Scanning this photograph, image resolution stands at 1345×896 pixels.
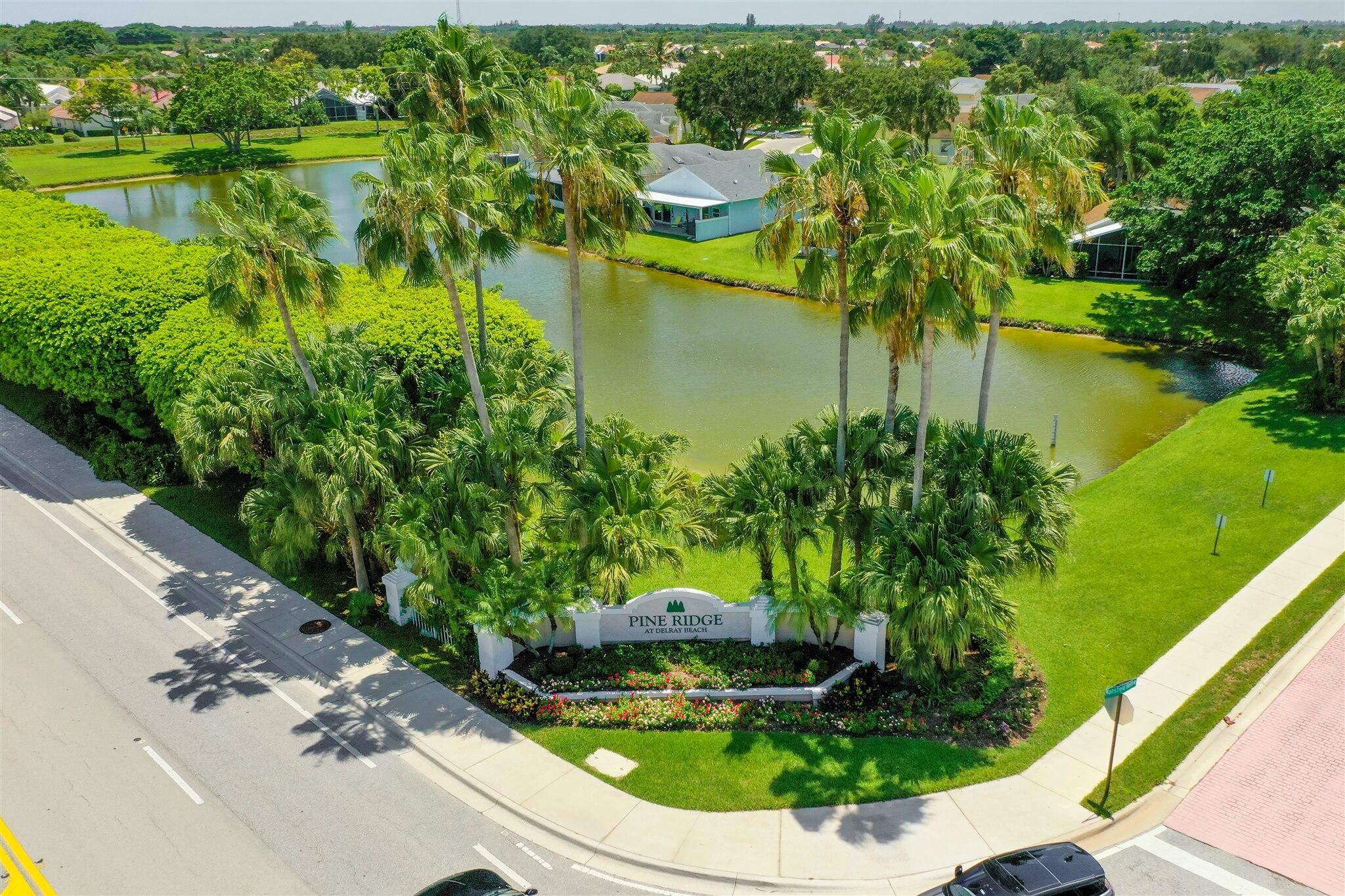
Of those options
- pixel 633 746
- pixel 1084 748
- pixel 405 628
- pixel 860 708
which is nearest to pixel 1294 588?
pixel 1084 748

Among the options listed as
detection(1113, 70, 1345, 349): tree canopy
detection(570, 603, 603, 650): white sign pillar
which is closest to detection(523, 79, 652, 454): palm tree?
detection(570, 603, 603, 650): white sign pillar

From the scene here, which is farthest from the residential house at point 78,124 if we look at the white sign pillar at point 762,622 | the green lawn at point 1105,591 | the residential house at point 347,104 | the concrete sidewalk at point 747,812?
the white sign pillar at point 762,622

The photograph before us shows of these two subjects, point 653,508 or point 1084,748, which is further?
point 653,508

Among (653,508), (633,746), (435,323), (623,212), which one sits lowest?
(633,746)

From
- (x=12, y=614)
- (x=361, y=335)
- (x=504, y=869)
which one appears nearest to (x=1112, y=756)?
(x=504, y=869)

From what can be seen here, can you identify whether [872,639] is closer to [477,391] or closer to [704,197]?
[477,391]

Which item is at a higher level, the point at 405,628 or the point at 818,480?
the point at 818,480

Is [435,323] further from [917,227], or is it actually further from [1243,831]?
[1243,831]

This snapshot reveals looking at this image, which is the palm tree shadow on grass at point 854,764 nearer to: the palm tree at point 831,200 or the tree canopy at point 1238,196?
the palm tree at point 831,200
